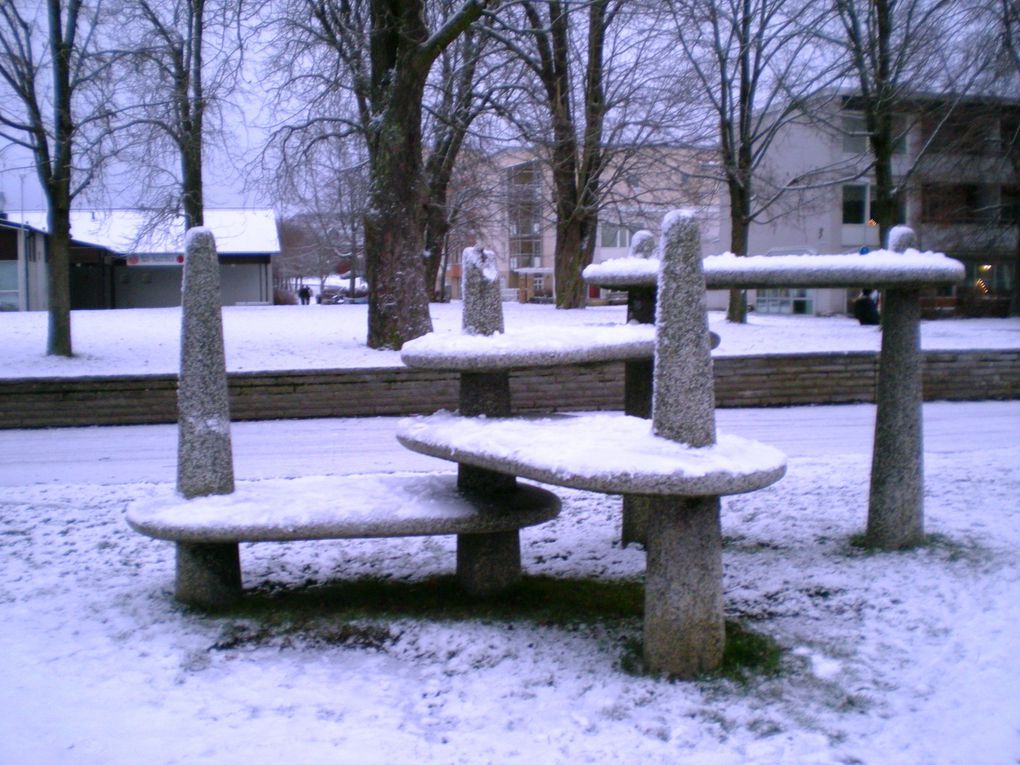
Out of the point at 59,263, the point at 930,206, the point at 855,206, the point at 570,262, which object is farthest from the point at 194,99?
the point at 930,206

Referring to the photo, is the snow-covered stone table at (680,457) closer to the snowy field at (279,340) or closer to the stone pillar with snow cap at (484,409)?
the stone pillar with snow cap at (484,409)

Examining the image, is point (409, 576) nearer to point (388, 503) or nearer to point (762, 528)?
point (388, 503)

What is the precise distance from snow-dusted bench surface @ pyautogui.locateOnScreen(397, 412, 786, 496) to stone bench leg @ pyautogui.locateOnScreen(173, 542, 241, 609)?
1302 mm

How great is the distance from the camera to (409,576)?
658cm

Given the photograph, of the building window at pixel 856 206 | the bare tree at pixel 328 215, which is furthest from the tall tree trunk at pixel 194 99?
the building window at pixel 856 206

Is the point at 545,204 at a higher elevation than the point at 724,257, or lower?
higher

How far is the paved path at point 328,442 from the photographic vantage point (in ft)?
33.6

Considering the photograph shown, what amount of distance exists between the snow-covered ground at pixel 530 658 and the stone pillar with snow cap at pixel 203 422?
0.78ft

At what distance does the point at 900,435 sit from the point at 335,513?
3.65m

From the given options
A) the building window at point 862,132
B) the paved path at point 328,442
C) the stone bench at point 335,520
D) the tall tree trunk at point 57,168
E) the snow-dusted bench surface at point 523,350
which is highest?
the building window at point 862,132

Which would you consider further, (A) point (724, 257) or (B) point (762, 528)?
(B) point (762, 528)

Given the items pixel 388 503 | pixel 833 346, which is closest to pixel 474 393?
pixel 388 503

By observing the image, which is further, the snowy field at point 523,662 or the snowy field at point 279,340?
the snowy field at point 279,340

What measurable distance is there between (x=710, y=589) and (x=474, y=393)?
181 centimetres
